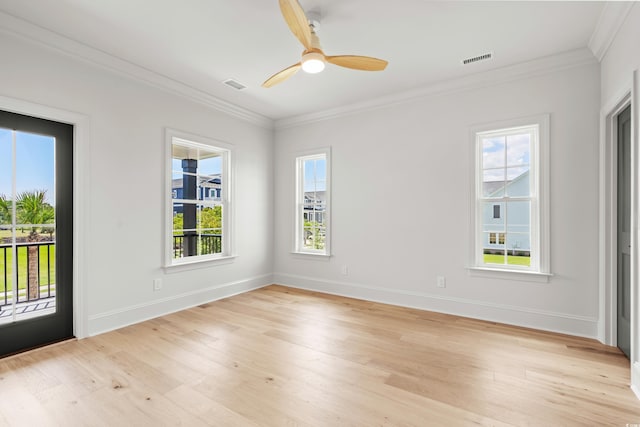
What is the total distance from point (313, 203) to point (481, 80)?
113 inches

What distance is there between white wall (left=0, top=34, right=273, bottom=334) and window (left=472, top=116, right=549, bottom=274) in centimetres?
355

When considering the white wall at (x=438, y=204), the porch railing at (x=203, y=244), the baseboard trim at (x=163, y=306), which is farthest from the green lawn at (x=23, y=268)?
the white wall at (x=438, y=204)

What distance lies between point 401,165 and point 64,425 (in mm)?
4005

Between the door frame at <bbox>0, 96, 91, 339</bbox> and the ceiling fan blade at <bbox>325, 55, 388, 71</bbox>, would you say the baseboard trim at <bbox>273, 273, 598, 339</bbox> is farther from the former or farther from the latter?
the door frame at <bbox>0, 96, 91, 339</bbox>

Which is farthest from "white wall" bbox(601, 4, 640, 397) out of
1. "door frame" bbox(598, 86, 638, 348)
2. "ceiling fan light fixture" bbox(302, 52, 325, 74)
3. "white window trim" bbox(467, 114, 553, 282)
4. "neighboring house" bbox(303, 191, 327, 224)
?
"neighboring house" bbox(303, 191, 327, 224)

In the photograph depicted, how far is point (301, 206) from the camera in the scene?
536cm

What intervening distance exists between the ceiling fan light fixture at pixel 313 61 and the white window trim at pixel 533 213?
7.18 feet

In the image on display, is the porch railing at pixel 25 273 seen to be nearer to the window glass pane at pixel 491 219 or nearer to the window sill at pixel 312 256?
the window sill at pixel 312 256

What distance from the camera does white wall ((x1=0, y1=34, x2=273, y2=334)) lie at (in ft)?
9.54

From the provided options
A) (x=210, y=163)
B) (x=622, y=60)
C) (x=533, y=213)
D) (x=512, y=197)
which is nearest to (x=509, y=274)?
(x=533, y=213)

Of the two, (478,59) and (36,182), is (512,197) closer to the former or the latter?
(478,59)

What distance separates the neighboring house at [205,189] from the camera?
4.11 m

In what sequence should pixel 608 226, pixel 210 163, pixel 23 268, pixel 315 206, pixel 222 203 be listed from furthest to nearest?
pixel 315 206 → pixel 222 203 → pixel 210 163 → pixel 608 226 → pixel 23 268

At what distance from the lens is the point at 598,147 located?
3113 millimetres
